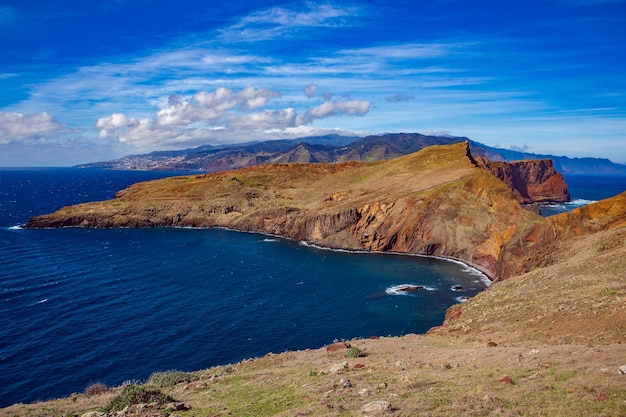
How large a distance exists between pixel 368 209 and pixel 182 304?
178 ft

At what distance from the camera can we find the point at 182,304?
57844 millimetres

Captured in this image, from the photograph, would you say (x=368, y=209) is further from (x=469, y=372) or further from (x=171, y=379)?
(x=469, y=372)

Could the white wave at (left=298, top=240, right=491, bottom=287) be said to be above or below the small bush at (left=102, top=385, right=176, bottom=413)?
below

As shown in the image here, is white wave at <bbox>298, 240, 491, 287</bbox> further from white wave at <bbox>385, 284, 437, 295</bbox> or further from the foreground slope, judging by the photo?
the foreground slope

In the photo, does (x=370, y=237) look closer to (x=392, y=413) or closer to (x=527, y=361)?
(x=527, y=361)

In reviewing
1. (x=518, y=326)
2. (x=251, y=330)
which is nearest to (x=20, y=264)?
(x=251, y=330)

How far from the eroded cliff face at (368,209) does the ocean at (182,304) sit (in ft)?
23.6

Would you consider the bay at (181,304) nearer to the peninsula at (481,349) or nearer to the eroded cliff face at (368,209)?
the eroded cliff face at (368,209)

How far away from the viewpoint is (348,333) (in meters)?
48.9

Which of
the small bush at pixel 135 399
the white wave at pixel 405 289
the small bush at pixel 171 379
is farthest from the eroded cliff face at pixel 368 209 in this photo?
the small bush at pixel 135 399

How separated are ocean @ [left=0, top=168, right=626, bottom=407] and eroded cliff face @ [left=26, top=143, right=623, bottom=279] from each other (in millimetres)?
7182

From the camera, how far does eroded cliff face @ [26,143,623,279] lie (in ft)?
267

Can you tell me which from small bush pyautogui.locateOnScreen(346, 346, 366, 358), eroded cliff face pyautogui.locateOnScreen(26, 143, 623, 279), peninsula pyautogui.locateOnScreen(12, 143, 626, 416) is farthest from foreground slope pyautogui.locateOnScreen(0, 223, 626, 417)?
eroded cliff face pyautogui.locateOnScreen(26, 143, 623, 279)

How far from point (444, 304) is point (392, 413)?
4491 centimetres
